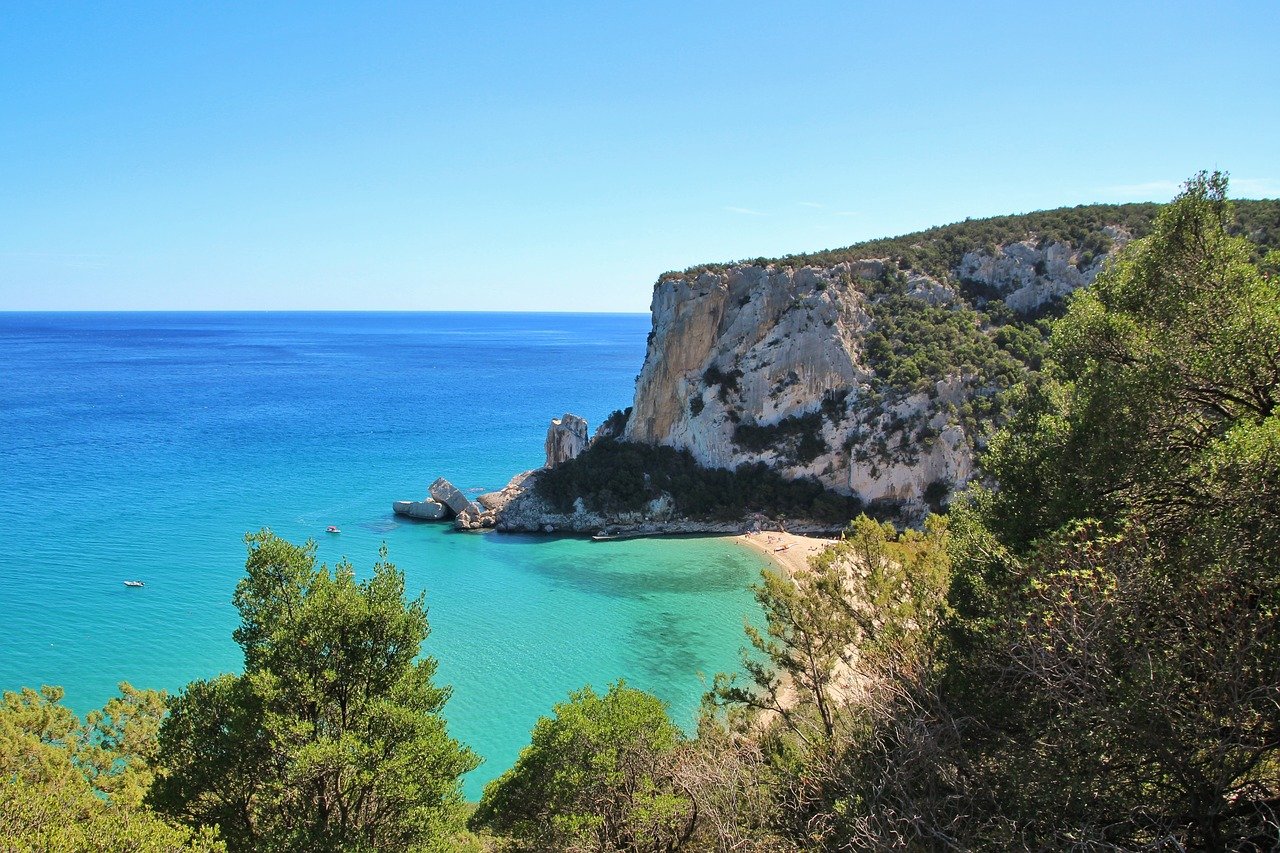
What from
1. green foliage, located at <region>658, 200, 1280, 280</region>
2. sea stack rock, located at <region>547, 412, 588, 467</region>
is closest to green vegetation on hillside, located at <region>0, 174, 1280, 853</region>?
sea stack rock, located at <region>547, 412, 588, 467</region>

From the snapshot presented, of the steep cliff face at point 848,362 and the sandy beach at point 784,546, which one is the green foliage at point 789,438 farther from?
the sandy beach at point 784,546

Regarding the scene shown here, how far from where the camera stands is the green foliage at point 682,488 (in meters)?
40.2

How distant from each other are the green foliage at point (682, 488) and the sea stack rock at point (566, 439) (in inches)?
66.2

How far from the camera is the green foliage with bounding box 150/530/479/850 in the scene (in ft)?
31.7

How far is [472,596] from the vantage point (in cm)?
3109

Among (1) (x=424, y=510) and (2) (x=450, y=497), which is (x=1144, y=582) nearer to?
(2) (x=450, y=497)

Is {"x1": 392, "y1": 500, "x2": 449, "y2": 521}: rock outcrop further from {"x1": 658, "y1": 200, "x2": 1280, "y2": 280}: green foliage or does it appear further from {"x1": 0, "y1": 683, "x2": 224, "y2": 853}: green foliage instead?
{"x1": 0, "y1": 683, "x2": 224, "y2": 853}: green foliage

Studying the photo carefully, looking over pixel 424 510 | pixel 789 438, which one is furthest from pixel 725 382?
pixel 424 510

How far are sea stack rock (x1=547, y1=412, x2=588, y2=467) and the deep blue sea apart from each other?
6.02m

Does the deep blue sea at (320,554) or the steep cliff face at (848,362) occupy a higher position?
the steep cliff face at (848,362)

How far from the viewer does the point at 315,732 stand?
10.2 m

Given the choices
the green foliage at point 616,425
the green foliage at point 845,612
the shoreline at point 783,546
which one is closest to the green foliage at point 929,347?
the shoreline at point 783,546

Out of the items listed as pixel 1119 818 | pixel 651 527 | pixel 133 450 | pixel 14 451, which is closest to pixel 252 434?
pixel 133 450

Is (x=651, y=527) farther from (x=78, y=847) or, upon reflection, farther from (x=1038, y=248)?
(x=78, y=847)
